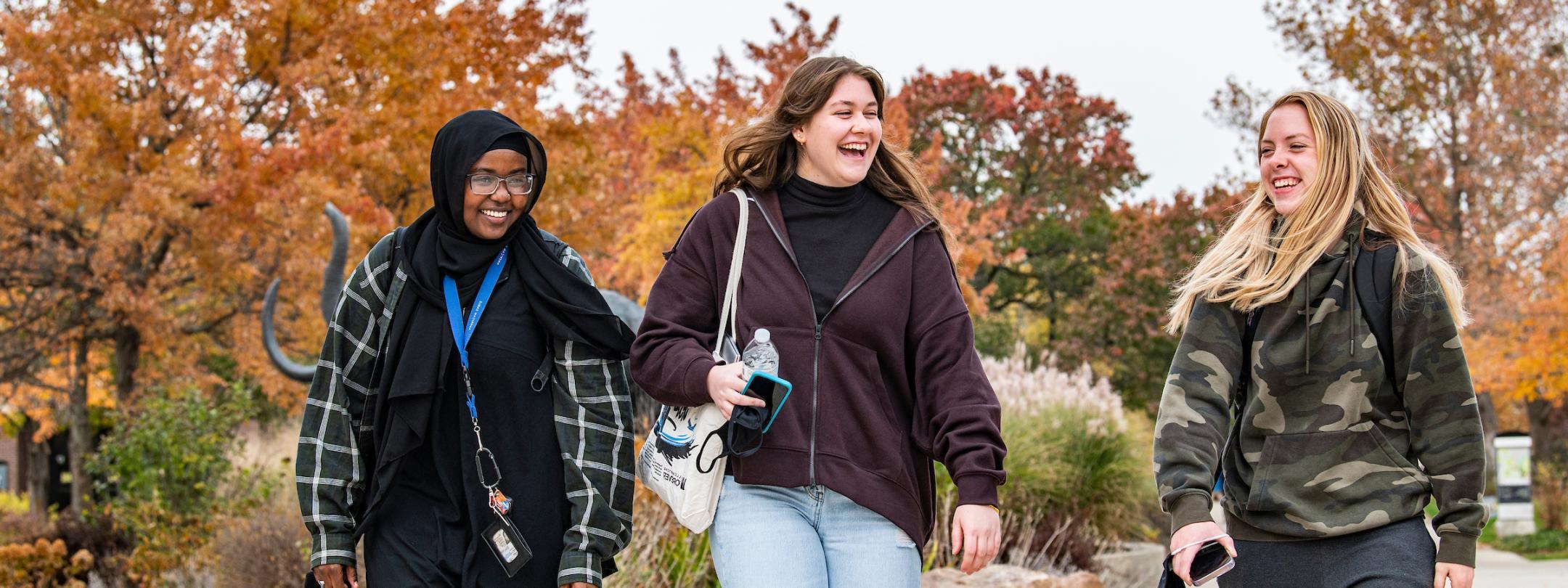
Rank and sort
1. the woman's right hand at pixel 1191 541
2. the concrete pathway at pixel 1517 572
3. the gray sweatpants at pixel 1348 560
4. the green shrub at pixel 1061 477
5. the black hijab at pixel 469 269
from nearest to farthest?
1. the gray sweatpants at pixel 1348 560
2. the woman's right hand at pixel 1191 541
3. the black hijab at pixel 469 269
4. the green shrub at pixel 1061 477
5. the concrete pathway at pixel 1517 572

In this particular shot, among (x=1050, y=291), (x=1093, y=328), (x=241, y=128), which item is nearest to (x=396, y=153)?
(x=241, y=128)

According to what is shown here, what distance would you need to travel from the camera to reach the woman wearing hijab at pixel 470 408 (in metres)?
3.10

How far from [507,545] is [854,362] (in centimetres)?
92

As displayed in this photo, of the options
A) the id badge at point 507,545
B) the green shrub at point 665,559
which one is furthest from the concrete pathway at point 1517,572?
the id badge at point 507,545

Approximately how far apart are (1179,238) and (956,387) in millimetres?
18885

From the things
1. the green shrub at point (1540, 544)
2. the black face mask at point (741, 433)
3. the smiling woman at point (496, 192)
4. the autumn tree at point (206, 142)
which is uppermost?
the autumn tree at point (206, 142)

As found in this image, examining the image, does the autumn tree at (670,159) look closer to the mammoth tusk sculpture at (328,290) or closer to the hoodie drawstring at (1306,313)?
the mammoth tusk sculpture at (328,290)

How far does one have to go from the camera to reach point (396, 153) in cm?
1241

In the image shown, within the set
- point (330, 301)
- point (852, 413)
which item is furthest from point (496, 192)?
point (330, 301)

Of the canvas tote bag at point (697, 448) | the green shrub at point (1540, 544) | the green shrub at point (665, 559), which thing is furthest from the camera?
the green shrub at point (1540, 544)

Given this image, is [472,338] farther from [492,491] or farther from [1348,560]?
[1348,560]

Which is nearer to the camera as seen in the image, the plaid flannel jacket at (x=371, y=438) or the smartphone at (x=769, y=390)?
the smartphone at (x=769, y=390)

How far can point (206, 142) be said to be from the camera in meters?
12.8

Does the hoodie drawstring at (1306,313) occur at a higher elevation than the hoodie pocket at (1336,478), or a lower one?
higher
